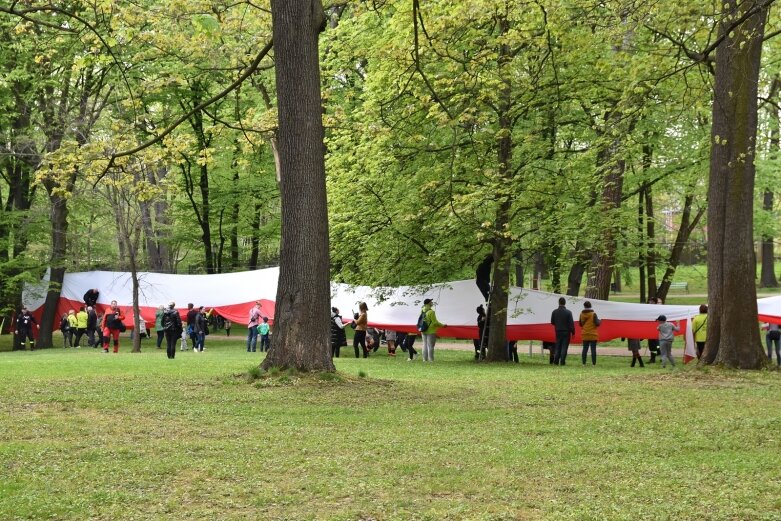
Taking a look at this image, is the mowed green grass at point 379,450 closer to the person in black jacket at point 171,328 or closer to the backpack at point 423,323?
the backpack at point 423,323

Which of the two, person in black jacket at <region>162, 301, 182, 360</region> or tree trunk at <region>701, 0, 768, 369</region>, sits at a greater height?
tree trunk at <region>701, 0, 768, 369</region>

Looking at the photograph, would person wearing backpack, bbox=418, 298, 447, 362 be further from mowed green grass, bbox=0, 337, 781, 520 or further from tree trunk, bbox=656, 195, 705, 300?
tree trunk, bbox=656, 195, 705, 300

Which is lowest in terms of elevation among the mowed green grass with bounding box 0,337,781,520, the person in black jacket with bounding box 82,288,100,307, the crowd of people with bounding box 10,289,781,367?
the mowed green grass with bounding box 0,337,781,520

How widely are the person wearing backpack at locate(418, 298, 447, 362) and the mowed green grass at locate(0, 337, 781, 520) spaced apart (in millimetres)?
9623

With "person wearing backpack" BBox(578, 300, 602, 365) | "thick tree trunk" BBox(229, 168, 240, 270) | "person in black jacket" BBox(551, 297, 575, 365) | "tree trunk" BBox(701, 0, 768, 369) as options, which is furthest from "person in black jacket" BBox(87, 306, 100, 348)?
"tree trunk" BBox(701, 0, 768, 369)

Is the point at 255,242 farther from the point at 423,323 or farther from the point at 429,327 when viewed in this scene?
the point at 429,327

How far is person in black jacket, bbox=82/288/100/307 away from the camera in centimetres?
3594

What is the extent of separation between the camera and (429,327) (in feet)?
81.6

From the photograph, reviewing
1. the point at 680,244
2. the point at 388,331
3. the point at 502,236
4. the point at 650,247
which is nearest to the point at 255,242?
the point at 388,331

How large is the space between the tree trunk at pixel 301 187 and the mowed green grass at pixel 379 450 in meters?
0.88

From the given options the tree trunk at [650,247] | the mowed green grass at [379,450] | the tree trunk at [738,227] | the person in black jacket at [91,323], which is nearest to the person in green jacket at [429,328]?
the tree trunk at [650,247]

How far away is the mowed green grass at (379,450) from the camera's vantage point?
6.80 metres

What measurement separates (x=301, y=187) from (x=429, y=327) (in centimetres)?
1143

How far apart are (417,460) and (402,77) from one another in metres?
13.1
